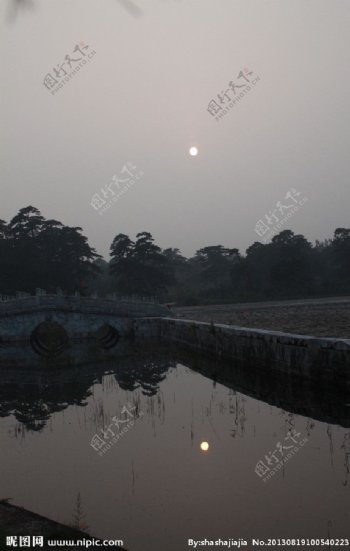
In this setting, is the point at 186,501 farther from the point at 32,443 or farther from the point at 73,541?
the point at 32,443

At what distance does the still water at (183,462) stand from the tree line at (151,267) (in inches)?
1017

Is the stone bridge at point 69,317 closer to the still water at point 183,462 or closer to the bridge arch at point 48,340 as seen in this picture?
the bridge arch at point 48,340

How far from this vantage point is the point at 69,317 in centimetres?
3403

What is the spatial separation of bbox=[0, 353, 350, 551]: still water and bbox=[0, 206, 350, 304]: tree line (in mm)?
25843

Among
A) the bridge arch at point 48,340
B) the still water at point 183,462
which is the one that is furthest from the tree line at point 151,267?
the still water at point 183,462

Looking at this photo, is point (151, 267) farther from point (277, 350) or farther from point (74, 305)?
point (277, 350)

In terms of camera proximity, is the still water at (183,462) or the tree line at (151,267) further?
the tree line at (151,267)

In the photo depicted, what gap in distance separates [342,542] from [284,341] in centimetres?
1053

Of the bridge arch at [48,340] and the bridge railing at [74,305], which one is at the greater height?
the bridge railing at [74,305]

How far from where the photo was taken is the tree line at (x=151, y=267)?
4831cm

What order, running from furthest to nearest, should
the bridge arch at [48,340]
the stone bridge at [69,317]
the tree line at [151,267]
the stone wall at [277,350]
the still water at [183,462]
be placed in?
the tree line at [151,267]
the stone bridge at [69,317]
the bridge arch at [48,340]
the stone wall at [277,350]
the still water at [183,462]

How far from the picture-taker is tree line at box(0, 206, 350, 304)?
48.3m

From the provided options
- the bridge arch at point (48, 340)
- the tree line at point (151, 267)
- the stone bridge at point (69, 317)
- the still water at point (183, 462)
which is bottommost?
the still water at point (183, 462)

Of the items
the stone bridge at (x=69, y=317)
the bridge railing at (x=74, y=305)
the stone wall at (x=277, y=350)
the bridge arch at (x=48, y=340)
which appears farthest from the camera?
the stone bridge at (x=69, y=317)
